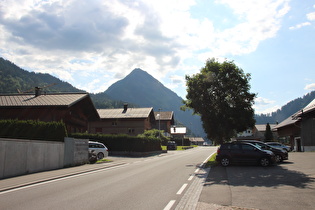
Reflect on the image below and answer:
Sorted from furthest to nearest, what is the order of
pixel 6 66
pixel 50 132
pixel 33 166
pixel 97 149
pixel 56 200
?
pixel 6 66
pixel 97 149
pixel 50 132
pixel 33 166
pixel 56 200

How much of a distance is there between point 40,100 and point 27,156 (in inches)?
811

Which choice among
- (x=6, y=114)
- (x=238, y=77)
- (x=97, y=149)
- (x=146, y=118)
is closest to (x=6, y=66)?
(x=146, y=118)

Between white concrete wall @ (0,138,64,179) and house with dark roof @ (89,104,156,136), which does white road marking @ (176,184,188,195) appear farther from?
house with dark roof @ (89,104,156,136)

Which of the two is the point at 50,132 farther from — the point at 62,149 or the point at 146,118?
the point at 146,118

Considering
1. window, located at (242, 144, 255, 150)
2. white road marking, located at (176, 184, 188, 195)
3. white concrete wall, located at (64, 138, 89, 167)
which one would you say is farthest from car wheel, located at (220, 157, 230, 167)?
white concrete wall, located at (64, 138, 89, 167)

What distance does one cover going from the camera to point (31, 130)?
18.9 metres

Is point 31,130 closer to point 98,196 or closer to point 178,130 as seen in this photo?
point 98,196

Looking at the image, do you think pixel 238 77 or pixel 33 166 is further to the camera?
pixel 238 77

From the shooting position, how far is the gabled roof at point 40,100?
102 ft

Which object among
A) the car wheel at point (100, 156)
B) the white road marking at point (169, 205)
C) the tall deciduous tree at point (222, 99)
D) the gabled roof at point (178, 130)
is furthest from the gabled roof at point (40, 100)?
the gabled roof at point (178, 130)

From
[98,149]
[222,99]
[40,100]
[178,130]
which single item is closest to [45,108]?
[40,100]

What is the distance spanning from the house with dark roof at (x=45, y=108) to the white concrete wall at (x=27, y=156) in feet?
44.6

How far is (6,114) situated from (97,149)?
14.6 metres

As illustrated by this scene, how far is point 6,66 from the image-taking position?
141000mm
